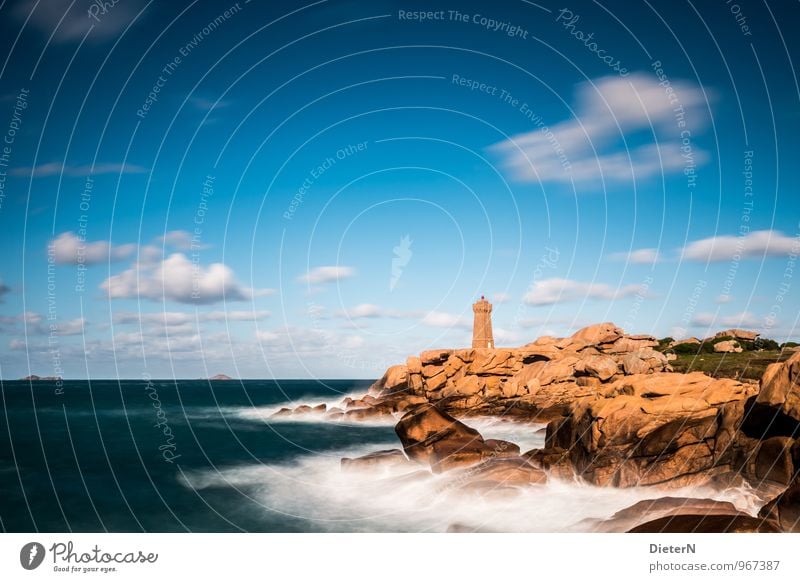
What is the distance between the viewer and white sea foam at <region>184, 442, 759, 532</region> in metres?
18.7

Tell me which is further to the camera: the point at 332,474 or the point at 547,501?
the point at 332,474

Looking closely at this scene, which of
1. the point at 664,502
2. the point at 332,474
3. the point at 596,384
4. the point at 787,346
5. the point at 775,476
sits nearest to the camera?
the point at 664,502

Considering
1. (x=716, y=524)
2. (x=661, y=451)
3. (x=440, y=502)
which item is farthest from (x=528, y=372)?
(x=716, y=524)

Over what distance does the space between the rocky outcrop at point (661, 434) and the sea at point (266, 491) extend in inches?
31.7

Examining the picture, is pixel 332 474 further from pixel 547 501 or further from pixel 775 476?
pixel 775 476

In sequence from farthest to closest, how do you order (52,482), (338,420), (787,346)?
1. (787,346)
2. (338,420)
3. (52,482)

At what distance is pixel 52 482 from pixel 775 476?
1374 inches

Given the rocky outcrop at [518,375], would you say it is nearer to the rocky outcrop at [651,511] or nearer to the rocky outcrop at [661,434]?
the rocky outcrop at [661,434]

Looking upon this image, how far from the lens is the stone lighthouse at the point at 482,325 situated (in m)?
66.8

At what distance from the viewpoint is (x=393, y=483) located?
23594 millimetres

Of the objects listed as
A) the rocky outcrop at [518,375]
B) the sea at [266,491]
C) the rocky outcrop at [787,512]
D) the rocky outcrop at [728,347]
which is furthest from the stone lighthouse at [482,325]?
the rocky outcrop at [787,512]
